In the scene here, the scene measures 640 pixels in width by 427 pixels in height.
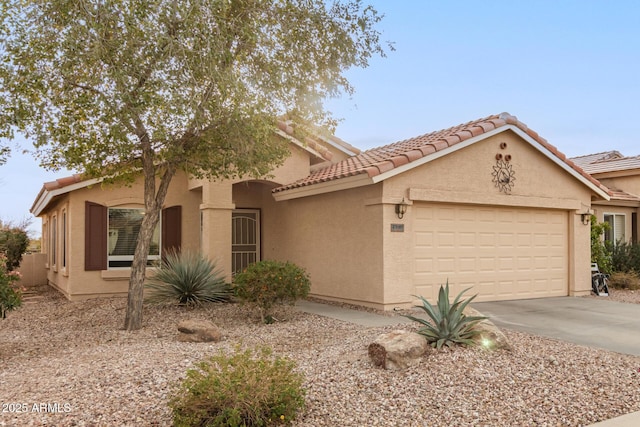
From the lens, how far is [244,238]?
1574 centimetres

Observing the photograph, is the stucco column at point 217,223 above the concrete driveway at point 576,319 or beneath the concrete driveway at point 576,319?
above

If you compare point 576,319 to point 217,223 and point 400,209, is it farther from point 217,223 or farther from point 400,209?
point 217,223

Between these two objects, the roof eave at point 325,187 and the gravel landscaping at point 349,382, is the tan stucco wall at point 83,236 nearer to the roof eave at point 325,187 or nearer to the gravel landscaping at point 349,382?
the roof eave at point 325,187

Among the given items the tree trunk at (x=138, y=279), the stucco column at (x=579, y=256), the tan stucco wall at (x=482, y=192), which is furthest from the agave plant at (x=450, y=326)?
the stucco column at (x=579, y=256)

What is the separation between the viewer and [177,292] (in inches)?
440

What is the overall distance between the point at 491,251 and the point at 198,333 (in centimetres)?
743

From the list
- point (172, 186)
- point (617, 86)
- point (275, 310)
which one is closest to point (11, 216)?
point (172, 186)

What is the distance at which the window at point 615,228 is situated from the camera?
17.5 m

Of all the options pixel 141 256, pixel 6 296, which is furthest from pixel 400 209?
pixel 6 296

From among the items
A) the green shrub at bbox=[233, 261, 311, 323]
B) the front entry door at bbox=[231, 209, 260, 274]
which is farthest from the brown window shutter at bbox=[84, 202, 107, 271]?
the green shrub at bbox=[233, 261, 311, 323]

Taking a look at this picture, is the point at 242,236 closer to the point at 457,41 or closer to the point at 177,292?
the point at 177,292

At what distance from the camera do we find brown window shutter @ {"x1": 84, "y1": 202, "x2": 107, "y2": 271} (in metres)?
13.3

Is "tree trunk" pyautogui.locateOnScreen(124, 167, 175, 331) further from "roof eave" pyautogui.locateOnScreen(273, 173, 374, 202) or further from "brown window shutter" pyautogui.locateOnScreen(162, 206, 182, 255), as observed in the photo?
"brown window shutter" pyautogui.locateOnScreen(162, 206, 182, 255)

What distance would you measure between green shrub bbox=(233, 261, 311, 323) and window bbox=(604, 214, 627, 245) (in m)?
12.4
